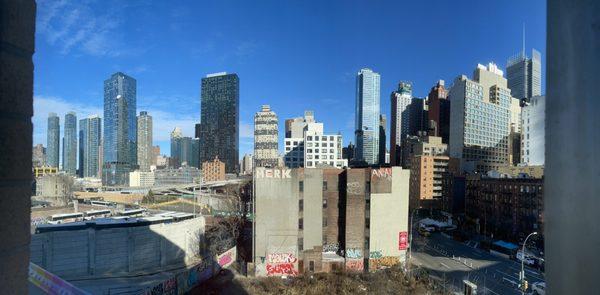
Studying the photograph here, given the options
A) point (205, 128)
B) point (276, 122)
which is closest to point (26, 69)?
point (276, 122)

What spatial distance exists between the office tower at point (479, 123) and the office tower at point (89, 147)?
189 metres

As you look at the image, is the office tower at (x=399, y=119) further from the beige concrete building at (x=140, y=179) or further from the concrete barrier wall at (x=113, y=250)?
the beige concrete building at (x=140, y=179)

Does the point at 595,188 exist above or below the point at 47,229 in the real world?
above

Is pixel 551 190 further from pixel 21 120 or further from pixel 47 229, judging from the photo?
pixel 47 229

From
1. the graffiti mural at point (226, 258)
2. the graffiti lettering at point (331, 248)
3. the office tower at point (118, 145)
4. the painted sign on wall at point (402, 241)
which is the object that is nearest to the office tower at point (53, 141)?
the office tower at point (118, 145)

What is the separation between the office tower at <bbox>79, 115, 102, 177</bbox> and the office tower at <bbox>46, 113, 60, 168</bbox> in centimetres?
2275

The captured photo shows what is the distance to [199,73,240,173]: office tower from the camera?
17312 cm

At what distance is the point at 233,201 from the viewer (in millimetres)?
58656

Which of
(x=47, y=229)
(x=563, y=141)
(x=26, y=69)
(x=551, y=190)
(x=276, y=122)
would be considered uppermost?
(x=276, y=122)

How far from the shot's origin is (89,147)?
193m

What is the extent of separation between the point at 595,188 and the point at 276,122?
292ft

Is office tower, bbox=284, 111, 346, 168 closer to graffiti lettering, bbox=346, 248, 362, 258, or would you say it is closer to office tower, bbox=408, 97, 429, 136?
graffiti lettering, bbox=346, 248, 362, 258

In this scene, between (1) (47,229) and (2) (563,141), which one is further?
(1) (47,229)

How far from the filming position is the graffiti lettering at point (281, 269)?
29384 millimetres
